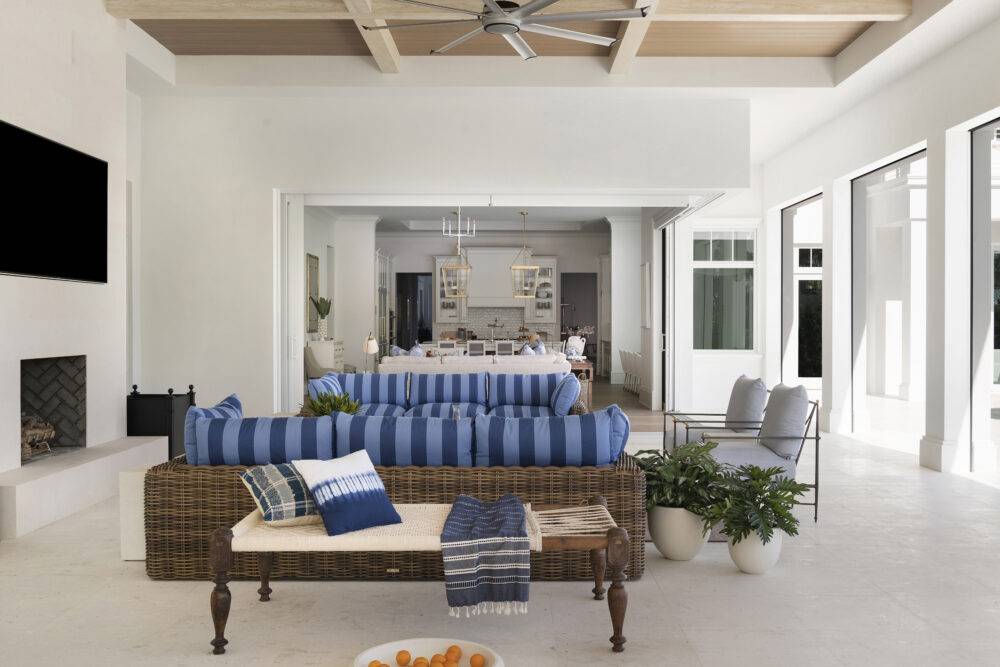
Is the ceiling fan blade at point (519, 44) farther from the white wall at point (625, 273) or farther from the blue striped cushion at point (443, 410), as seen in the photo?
the white wall at point (625, 273)

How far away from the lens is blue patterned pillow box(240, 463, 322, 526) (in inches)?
132

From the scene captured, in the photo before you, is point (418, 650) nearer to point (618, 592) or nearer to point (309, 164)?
point (618, 592)

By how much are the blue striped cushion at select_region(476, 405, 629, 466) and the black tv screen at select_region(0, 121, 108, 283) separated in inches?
129

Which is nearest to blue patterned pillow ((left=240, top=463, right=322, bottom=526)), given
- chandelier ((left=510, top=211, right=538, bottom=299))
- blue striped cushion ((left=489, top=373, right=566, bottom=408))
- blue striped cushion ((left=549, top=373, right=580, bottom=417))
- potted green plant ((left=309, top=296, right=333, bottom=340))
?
blue striped cushion ((left=549, top=373, right=580, bottom=417))

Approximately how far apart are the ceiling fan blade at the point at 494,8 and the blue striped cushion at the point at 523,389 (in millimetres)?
3747

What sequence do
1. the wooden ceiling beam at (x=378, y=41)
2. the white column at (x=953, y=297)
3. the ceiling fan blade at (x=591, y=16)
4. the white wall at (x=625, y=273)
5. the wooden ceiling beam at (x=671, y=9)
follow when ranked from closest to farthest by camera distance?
the ceiling fan blade at (x=591, y=16)
the wooden ceiling beam at (x=378, y=41)
the wooden ceiling beam at (x=671, y=9)
the white column at (x=953, y=297)
the white wall at (x=625, y=273)

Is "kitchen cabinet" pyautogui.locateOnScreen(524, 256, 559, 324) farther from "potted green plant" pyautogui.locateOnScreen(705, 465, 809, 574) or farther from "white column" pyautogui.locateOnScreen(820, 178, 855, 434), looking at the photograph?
"potted green plant" pyautogui.locateOnScreen(705, 465, 809, 574)

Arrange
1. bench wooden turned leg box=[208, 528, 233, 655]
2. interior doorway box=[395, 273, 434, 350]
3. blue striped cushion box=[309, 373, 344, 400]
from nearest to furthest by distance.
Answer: bench wooden turned leg box=[208, 528, 233, 655] < blue striped cushion box=[309, 373, 344, 400] < interior doorway box=[395, 273, 434, 350]

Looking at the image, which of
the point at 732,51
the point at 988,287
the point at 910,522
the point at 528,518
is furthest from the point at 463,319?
the point at 528,518

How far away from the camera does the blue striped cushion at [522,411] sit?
7121mm

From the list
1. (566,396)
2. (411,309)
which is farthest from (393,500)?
(411,309)

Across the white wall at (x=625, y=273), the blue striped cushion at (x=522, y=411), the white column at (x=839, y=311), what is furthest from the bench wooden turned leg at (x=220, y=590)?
the white wall at (x=625, y=273)

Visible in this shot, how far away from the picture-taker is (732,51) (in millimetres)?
7285

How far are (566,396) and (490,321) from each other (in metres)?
10.2
